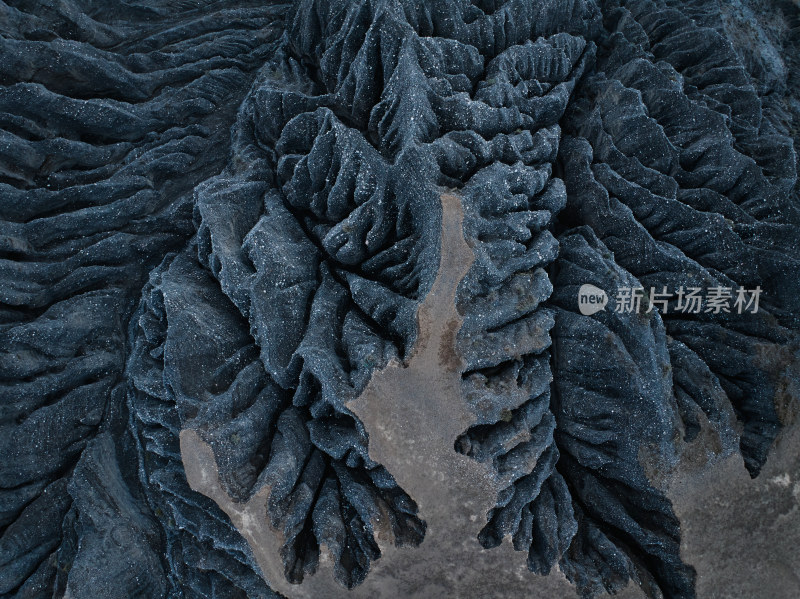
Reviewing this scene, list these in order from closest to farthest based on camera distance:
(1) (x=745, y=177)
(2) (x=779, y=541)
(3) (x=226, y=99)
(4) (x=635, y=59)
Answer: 1. (2) (x=779, y=541)
2. (1) (x=745, y=177)
3. (4) (x=635, y=59)
4. (3) (x=226, y=99)

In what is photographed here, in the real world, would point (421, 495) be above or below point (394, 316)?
below

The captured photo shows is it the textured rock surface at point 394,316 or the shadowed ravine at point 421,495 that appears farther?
the textured rock surface at point 394,316

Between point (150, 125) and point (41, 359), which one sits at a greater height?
point (150, 125)

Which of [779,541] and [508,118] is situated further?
[508,118]

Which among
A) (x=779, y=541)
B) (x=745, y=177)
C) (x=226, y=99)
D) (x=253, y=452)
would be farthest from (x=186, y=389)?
(x=745, y=177)

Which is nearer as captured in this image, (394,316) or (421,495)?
(421,495)

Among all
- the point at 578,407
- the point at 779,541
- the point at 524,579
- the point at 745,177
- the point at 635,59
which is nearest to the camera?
the point at 524,579

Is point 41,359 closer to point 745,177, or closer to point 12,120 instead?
point 12,120

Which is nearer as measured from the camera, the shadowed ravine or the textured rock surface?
the shadowed ravine
